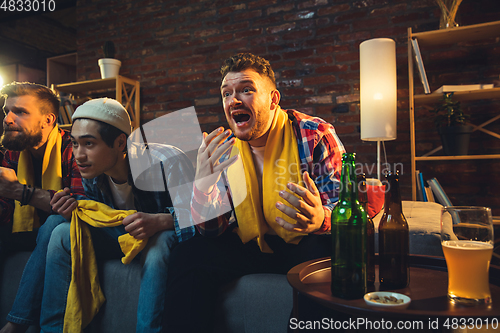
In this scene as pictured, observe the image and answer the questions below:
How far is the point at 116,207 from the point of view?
1.50 meters

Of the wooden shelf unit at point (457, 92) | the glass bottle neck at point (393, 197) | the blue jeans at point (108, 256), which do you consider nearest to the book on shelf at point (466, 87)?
the wooden shelf unit at point (457, 92)

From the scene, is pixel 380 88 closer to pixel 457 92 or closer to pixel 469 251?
pixel 457 92

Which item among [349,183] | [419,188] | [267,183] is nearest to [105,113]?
[267,183]

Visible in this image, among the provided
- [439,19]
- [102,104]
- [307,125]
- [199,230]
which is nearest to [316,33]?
[439,19]

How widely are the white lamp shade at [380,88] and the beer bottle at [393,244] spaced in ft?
4.93

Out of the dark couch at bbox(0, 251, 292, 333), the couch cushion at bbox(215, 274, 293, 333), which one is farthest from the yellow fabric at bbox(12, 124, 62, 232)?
the couch cushion at bbox(215, 274, 293, 333)

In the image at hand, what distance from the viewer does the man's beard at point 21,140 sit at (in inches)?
65.3

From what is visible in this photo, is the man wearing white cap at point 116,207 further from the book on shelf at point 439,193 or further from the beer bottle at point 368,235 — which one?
the book on shelf at point 439,193

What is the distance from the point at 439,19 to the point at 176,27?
2.22 metres

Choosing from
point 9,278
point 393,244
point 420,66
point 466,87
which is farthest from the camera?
point 420,66

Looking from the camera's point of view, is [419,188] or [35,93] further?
[419,188]

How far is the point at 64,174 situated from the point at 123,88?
1.73 metres

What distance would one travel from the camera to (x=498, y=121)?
7.68ft

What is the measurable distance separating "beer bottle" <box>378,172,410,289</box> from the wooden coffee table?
0.08 ft
